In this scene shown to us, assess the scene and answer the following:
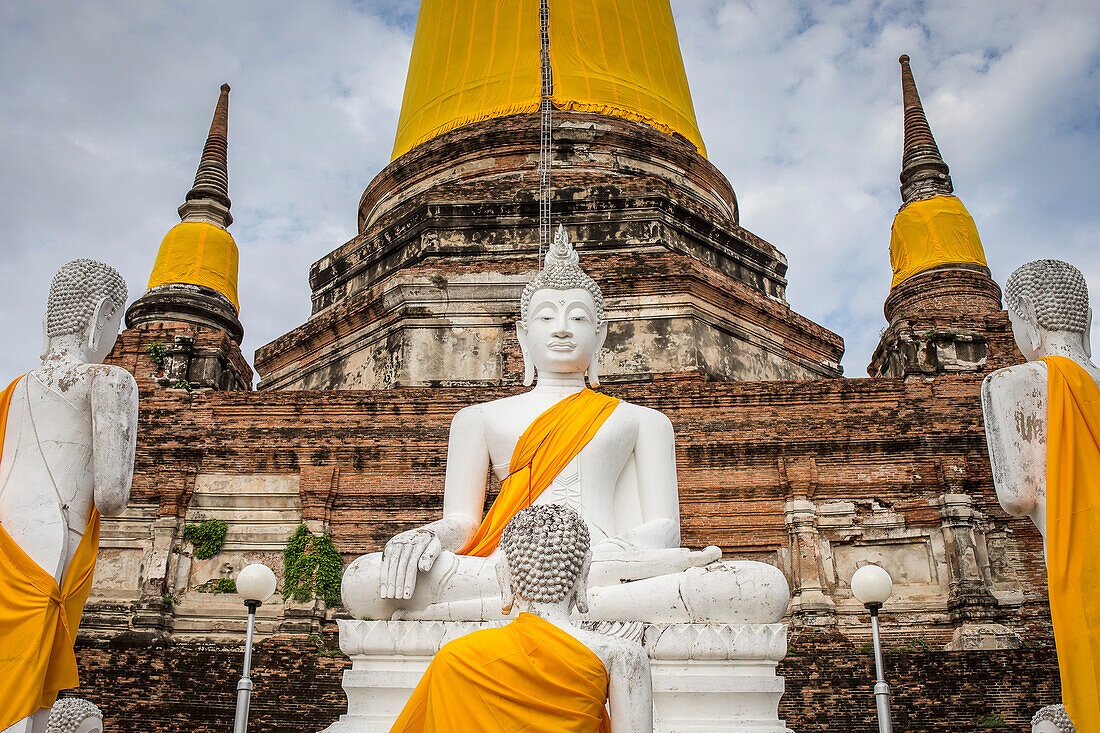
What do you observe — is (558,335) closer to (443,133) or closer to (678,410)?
(678,410)

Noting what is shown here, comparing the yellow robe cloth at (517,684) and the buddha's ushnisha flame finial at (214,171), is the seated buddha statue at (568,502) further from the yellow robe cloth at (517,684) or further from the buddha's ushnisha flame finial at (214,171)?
the buddha's ushnisha flame finial at (214,171)

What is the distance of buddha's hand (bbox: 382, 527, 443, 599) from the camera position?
191 inches

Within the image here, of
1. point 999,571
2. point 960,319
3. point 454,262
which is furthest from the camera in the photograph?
point 454,262

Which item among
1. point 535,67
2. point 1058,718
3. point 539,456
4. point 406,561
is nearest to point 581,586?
point 406,561

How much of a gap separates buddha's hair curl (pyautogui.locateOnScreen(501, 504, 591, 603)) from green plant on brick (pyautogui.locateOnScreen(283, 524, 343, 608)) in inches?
335

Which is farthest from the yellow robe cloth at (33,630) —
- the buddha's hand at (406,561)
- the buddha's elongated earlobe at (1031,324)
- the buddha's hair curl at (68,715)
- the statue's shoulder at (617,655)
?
the buddha's elongated earlobe at (1031,324)

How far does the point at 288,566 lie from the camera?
38.6ft

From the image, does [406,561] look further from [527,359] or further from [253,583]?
[253,583]

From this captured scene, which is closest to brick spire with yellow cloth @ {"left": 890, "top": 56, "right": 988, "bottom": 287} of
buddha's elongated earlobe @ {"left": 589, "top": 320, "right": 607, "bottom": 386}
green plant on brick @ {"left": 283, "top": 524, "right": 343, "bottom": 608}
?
green plant on brick @ {"left": 283, "top": 524, "right": 343, "bottom": 608}

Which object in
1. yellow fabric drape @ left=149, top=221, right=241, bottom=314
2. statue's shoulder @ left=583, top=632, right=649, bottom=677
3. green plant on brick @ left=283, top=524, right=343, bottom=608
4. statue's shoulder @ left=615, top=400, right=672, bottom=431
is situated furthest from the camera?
yellow fabric drape @ left=149, top=221, right=241, bottom=314

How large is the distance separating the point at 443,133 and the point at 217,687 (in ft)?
37.6

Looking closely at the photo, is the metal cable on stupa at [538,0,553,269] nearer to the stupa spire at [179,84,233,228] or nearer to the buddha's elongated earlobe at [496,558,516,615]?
the stupa spire at [179,84,233,228]

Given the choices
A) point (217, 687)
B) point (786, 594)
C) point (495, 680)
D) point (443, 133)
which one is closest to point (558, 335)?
point (786, 594)

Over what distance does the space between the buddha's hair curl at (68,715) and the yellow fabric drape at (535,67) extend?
542 inches
